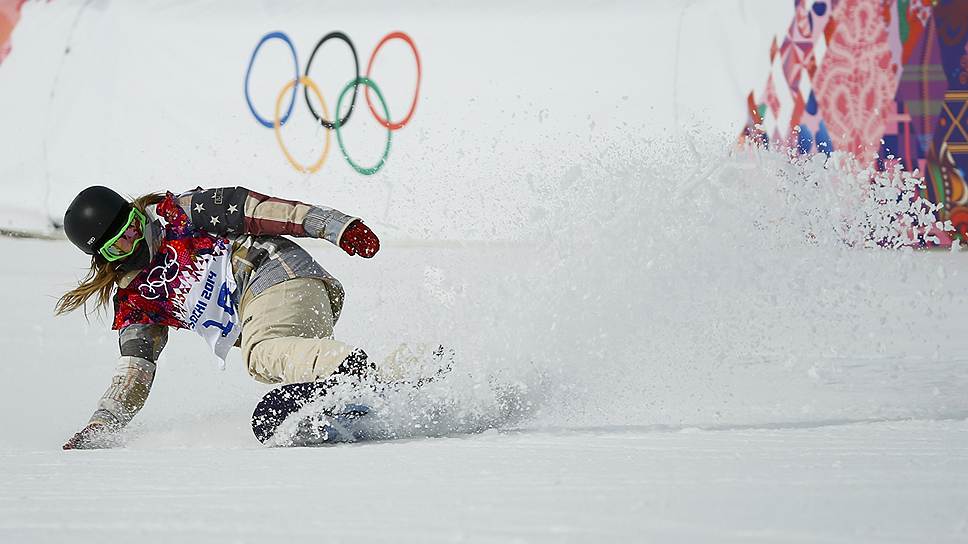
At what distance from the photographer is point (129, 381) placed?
3025 millimetres

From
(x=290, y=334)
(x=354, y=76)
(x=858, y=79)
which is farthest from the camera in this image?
(x=354, y=76)

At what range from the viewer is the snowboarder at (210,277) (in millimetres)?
2910

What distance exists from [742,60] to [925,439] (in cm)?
655

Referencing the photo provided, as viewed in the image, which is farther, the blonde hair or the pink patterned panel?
the pink patterned panel

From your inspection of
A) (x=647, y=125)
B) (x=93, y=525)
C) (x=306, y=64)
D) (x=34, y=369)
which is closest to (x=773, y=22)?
(x=647, y=125)

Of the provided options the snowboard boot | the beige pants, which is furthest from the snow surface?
the beige pants

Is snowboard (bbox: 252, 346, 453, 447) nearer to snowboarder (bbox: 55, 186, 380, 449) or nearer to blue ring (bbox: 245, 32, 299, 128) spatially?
snowboarder (bbox: 55, 186, 380, 449)

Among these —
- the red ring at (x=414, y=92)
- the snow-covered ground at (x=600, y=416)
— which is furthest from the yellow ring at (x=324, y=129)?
the snow-covered ground at (x=600, y=416)

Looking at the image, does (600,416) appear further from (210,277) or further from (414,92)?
(414,92)

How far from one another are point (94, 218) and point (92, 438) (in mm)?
602

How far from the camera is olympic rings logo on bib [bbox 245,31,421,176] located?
8906 millimetres

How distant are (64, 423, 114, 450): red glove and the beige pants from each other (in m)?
0.43

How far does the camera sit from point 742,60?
8469 mm

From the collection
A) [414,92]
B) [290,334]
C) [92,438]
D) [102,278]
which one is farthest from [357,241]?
[414,92]
